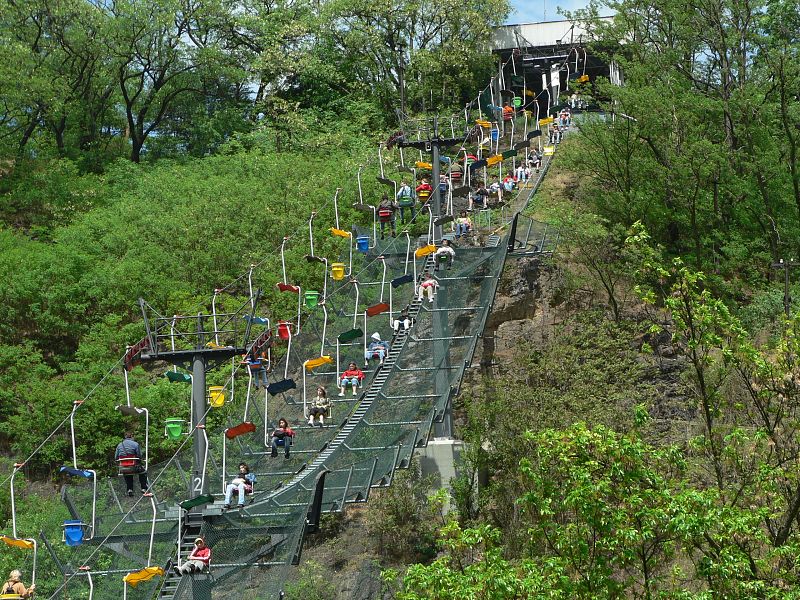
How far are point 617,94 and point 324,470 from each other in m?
19.7

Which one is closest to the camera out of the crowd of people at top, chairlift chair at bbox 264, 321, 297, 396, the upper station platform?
the crowd of people at top

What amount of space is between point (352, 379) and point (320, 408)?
1.35 meters

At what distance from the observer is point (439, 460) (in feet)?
105

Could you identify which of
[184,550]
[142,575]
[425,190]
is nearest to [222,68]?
[425,190]

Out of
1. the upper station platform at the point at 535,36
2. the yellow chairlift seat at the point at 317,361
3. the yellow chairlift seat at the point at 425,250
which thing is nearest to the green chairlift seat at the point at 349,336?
the yellow chairlift seat at the point at 317,361

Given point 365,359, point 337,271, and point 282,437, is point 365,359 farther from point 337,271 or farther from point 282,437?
point 282,437

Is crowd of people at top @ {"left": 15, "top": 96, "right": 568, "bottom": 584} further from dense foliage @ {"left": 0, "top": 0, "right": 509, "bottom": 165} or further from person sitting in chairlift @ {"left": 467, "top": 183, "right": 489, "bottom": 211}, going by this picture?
dense foliage @ {"left": 0, "top": 0, "right": 509, "bottom": 165}

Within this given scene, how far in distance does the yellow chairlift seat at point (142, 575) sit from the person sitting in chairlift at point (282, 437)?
3965 millimetres

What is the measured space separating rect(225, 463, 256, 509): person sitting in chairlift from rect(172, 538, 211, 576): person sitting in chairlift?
136cm

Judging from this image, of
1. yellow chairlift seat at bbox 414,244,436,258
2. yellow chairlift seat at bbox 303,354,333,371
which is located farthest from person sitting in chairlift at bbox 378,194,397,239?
yellow chairlift seat at bbox 303,354,333,371

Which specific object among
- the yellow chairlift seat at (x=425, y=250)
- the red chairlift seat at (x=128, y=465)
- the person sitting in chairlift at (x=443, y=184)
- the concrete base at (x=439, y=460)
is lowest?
the concrete base at (x=439, y=460)

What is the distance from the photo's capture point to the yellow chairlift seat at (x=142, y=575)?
76.7 ft

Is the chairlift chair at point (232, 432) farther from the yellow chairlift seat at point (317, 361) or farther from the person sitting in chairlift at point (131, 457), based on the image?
the yellow chairlift seat at point (317, 361)

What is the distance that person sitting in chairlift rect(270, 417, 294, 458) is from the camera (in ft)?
87.8
